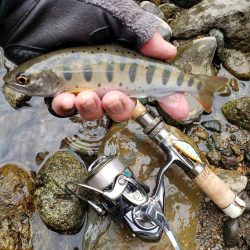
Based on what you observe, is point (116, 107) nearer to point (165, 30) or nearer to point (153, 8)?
point (165, 30)

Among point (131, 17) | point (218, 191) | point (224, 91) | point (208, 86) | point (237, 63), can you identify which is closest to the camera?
point (131, 17)

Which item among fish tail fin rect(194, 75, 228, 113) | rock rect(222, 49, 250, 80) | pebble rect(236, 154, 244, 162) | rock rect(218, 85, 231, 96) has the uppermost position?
fish tail fin rect(194, 75, 228, 113)

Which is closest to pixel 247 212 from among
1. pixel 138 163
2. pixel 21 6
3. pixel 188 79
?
pixel 138 163

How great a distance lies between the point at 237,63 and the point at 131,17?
172 cm

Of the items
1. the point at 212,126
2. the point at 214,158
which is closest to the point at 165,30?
the point at 212,126

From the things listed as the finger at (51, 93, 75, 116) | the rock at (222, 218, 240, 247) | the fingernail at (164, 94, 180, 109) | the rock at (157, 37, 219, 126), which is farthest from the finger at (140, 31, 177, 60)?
the rock at (222, 218, 240, 247)

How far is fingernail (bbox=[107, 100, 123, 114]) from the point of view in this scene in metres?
2.78

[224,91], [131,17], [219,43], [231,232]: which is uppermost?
[131,17]

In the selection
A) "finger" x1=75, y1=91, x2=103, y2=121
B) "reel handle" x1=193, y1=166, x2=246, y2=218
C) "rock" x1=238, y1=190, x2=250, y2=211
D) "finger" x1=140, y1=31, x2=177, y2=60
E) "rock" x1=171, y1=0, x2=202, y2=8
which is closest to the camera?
"finger" x1=75, y1=91, x2=103, y2=121

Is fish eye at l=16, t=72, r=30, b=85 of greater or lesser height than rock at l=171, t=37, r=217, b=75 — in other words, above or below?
above

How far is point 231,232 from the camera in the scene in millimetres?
3547

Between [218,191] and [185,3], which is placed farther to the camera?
[185,3]

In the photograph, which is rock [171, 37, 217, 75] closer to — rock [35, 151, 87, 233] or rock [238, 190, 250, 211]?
rock [238, 190, 250, 211]

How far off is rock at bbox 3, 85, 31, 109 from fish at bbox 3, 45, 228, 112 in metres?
1.15
